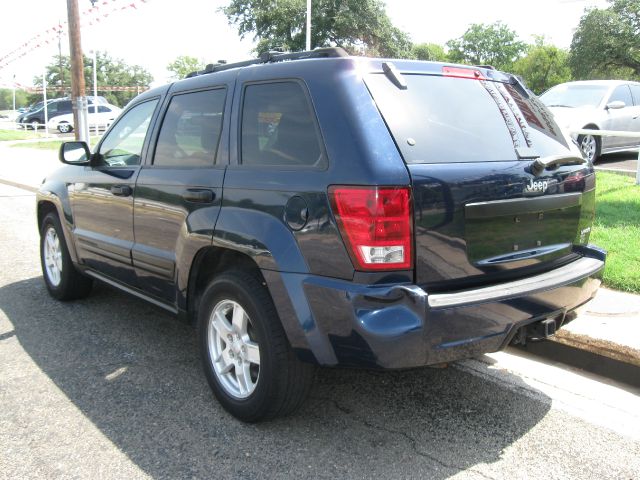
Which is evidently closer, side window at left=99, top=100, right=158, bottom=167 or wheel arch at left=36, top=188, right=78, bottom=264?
side window at left=99, top=100, right=158, bottom=167

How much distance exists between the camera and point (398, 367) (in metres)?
2.67

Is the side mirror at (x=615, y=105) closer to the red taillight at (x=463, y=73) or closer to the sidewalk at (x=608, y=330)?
the sidewalk at (x=608, y=330)

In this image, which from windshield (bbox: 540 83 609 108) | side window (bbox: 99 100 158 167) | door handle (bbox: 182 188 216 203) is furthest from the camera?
windshield (bbox: 540 83 609 108)

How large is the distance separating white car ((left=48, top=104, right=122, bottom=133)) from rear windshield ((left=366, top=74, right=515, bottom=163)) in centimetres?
3100

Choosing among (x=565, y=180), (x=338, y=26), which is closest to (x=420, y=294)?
(x=565, y=180)

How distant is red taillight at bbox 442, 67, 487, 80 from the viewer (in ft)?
10.7

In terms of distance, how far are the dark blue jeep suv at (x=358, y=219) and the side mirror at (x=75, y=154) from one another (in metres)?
1.23

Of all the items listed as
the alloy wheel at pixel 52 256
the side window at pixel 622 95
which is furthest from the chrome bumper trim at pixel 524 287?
the side window at pixel 622 95

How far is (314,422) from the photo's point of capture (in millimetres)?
3305

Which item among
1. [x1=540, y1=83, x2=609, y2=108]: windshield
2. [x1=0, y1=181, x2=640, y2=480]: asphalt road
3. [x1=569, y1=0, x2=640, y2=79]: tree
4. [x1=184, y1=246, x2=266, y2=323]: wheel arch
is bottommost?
[x1=0, y1=181, x2=640, y2=480]: asphalt road

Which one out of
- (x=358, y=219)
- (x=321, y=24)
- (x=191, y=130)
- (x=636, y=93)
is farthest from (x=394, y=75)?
(x=321, y=24)

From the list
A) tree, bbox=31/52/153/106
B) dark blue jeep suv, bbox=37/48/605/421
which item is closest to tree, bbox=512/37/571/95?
tree, bbox=31/52/153/106

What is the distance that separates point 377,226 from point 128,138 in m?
2.61

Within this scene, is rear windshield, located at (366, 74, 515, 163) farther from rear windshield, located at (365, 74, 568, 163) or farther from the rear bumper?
the rear bumper
